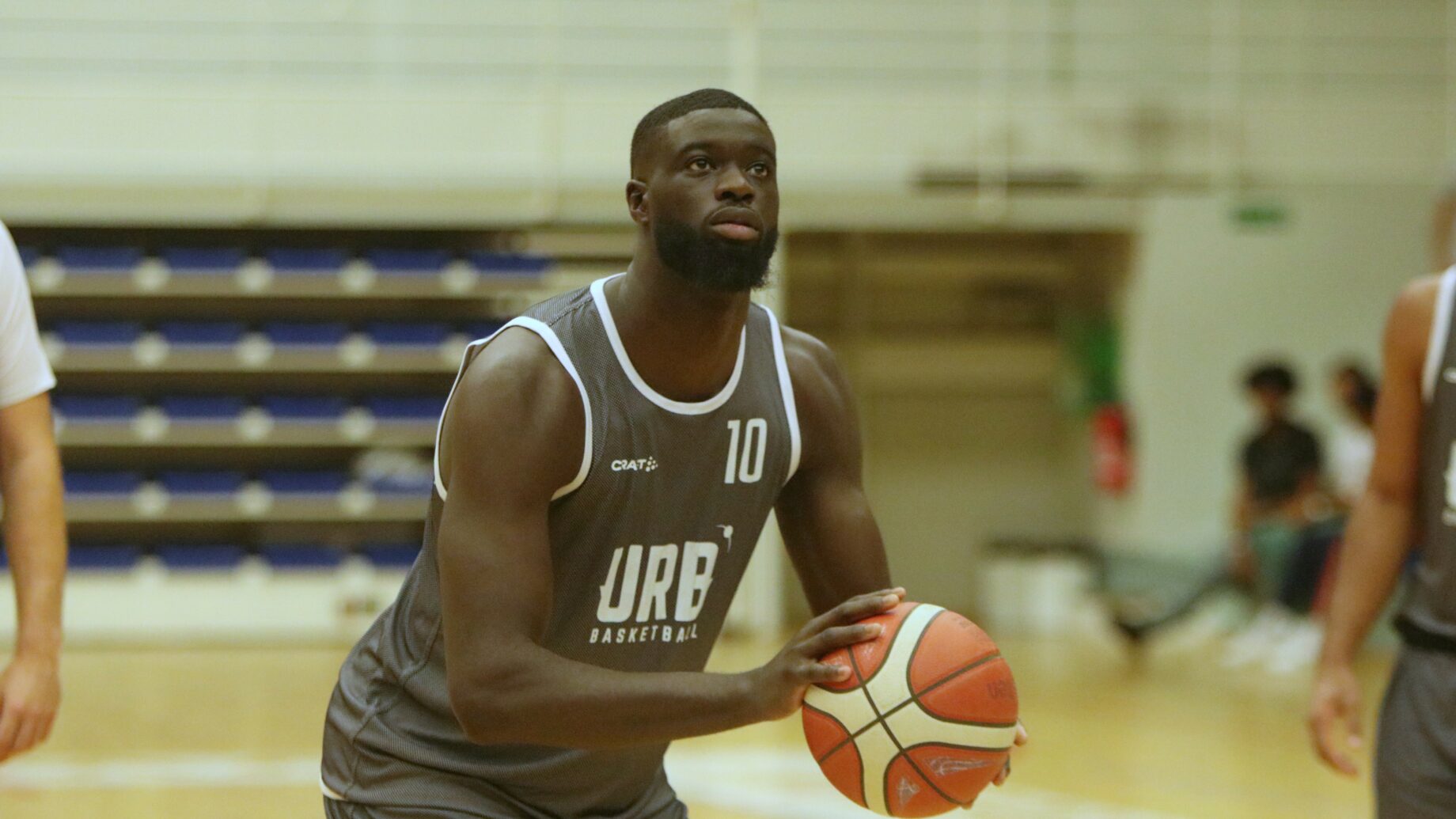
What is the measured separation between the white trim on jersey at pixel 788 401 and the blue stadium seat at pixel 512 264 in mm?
9142

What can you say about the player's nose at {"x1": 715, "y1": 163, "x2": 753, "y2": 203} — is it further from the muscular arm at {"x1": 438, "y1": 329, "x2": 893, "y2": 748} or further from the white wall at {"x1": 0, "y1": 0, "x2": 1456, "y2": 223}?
the white wall at {"x1": 0, "y1": 0, "x2": 1456, "y2": 223}

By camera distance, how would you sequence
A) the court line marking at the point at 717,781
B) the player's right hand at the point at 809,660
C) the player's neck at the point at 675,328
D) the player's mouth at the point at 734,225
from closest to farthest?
the player's right hand at the point at 809,660, the player's mouth at the point at 734,225, the player's neck at the point at 675,328, the court line marking at the point at 717,781

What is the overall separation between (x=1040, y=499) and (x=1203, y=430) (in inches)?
71.0

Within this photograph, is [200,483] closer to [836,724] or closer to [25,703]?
[25,703]

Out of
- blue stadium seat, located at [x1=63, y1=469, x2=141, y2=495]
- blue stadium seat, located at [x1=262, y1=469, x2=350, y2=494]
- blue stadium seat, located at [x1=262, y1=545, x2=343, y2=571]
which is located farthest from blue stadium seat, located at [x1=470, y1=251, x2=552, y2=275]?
blue stadium seat, located at [x1=63, y1=469, x2=141, y2=495]

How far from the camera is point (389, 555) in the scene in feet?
37.4

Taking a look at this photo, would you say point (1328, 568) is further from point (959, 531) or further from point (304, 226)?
point (304, 226)

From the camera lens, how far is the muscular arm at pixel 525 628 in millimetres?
2057

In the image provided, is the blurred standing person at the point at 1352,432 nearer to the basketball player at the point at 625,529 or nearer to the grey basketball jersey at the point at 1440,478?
the grey basketball jersey at the point at 1440,478

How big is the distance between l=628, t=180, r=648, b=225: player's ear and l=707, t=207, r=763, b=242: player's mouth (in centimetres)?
15

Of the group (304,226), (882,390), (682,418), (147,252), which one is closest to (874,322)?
(882,390)

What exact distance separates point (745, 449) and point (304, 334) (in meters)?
9.44

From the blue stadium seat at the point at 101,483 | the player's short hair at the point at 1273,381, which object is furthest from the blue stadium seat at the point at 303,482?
the player's short hair at the point at 1273,381

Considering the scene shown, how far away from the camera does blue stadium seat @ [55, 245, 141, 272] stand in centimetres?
1124
